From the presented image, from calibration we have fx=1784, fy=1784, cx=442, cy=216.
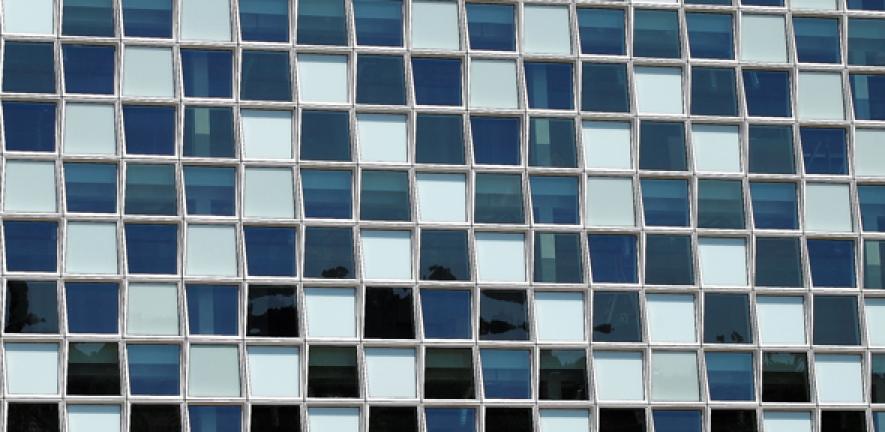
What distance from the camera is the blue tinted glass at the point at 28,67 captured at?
40.2 metres

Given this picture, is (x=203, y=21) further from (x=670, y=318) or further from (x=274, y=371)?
(x=670, y=318)

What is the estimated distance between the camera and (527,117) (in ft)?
137

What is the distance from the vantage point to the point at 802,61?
43.2 meters

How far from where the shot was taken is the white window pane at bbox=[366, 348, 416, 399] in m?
40.2

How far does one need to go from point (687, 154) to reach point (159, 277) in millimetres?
12672

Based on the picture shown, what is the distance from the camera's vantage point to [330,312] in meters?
40.3

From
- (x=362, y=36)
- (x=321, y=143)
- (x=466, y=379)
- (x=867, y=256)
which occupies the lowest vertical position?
(x=466, y=379)

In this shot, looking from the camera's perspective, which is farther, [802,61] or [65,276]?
[802,61]

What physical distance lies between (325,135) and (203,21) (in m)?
3.86

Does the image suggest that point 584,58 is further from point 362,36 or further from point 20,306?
point 20,306

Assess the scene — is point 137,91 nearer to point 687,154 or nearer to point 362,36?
point 362,36

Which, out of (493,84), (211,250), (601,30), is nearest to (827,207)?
(601,30)

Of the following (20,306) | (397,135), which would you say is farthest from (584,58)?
(20,306)

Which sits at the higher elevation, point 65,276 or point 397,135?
point 397,135
